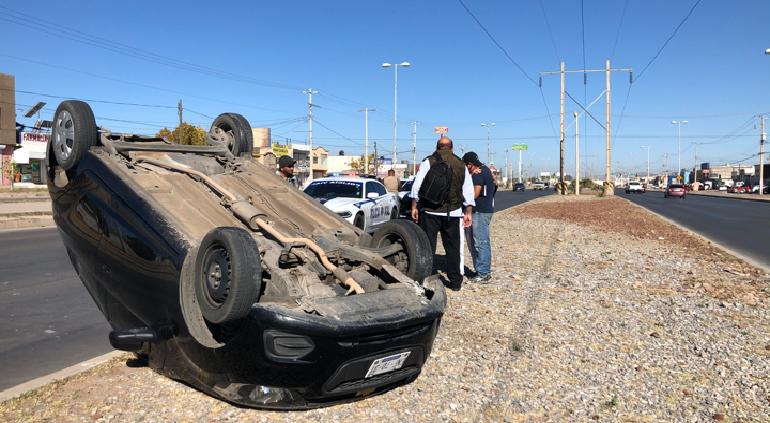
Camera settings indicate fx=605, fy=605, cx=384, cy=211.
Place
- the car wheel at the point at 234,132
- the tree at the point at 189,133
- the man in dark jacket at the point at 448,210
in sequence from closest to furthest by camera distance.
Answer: the car wheel at the point at 234,132
the man in dark jacket at the point at 448,210
the tree at the point at 189,133

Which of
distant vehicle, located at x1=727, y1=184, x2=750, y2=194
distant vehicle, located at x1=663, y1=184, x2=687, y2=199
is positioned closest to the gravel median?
distant vehicle, located at x1=663, y1=184, x2=687, y2=199

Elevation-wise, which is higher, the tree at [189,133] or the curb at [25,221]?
the tree at [189,133]

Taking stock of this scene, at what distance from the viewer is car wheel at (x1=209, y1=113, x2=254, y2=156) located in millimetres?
5426

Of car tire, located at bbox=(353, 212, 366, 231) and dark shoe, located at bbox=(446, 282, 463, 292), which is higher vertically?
car tire, located at bbox=(353, 212, 366, 231)

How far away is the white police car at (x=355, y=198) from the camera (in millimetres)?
12492

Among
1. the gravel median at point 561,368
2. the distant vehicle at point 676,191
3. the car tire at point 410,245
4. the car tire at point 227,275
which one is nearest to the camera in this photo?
the car tire at point 227,275

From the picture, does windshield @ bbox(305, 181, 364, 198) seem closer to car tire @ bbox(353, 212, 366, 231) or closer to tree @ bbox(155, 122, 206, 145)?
car tire @ bbox(353, 212, 366, 231)

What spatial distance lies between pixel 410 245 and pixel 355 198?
8.90 m

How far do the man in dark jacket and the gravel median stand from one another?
0.49 metres

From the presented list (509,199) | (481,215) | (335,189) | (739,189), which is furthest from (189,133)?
(739,189)

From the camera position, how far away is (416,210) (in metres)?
6.77

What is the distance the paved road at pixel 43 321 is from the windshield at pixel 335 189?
17.1ft

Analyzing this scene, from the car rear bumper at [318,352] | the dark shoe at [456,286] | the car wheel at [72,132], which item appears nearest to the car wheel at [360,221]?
the dark shoe at [456,286]

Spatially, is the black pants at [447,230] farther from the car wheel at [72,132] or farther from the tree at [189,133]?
the tree at [189,133]
